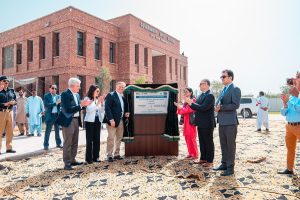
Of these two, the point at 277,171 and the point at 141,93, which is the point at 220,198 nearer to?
the point at 277,171

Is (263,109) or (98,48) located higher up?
(98,48)

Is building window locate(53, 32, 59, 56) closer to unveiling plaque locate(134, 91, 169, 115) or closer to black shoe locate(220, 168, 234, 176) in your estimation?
unveiling plaque locate(134, 91, 169, 115)

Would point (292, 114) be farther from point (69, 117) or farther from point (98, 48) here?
point (98, 48)

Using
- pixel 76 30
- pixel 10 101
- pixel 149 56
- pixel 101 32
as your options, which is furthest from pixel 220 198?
pixel 149 56

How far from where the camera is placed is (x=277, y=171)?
4703 mm

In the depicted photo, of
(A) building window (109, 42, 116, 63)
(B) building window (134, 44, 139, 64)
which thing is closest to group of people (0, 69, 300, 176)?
(A) building window (109, 42, 116, 63)

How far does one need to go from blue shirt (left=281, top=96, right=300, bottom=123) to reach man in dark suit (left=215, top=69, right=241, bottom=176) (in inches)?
32.4

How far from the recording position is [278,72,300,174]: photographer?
418cm

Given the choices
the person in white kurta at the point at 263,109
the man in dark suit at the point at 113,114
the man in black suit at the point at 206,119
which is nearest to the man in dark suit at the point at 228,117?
the man in black suit at the point at 206,119

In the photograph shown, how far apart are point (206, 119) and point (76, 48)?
17227 mm

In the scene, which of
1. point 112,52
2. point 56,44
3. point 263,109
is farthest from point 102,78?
point 263,109

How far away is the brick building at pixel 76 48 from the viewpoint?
20188 mm

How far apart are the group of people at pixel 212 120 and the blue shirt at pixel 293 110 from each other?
0.83 meters

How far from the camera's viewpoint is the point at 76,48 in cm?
2030
